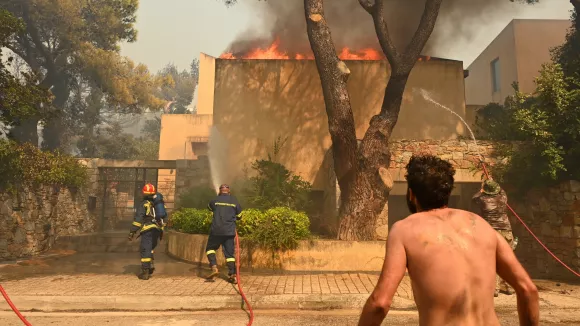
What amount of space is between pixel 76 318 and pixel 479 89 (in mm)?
25699

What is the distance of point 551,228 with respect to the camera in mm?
9070

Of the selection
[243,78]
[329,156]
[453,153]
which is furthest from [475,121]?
[243,78]

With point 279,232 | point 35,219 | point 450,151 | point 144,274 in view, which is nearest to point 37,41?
point 35,219

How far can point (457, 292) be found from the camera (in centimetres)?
160

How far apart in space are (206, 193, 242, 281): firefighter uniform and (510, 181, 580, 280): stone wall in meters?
7.68

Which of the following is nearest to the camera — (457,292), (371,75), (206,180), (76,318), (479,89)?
(457,292)

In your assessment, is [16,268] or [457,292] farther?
[16,268]

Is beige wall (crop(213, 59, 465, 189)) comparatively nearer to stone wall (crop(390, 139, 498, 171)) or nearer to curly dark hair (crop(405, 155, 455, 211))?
stone wall (crop(390, 139, 498, 171))

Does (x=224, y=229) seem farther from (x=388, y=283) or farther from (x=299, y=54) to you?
(x=299, y=54)

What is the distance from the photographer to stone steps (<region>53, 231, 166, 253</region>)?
1198 centimetres

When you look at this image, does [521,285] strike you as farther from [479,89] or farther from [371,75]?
[479,89]

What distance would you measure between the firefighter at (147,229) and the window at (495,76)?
2158cm

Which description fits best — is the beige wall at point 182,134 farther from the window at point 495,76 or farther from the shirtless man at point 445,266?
the shirtless man at point 445,266

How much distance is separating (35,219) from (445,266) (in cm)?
1337
